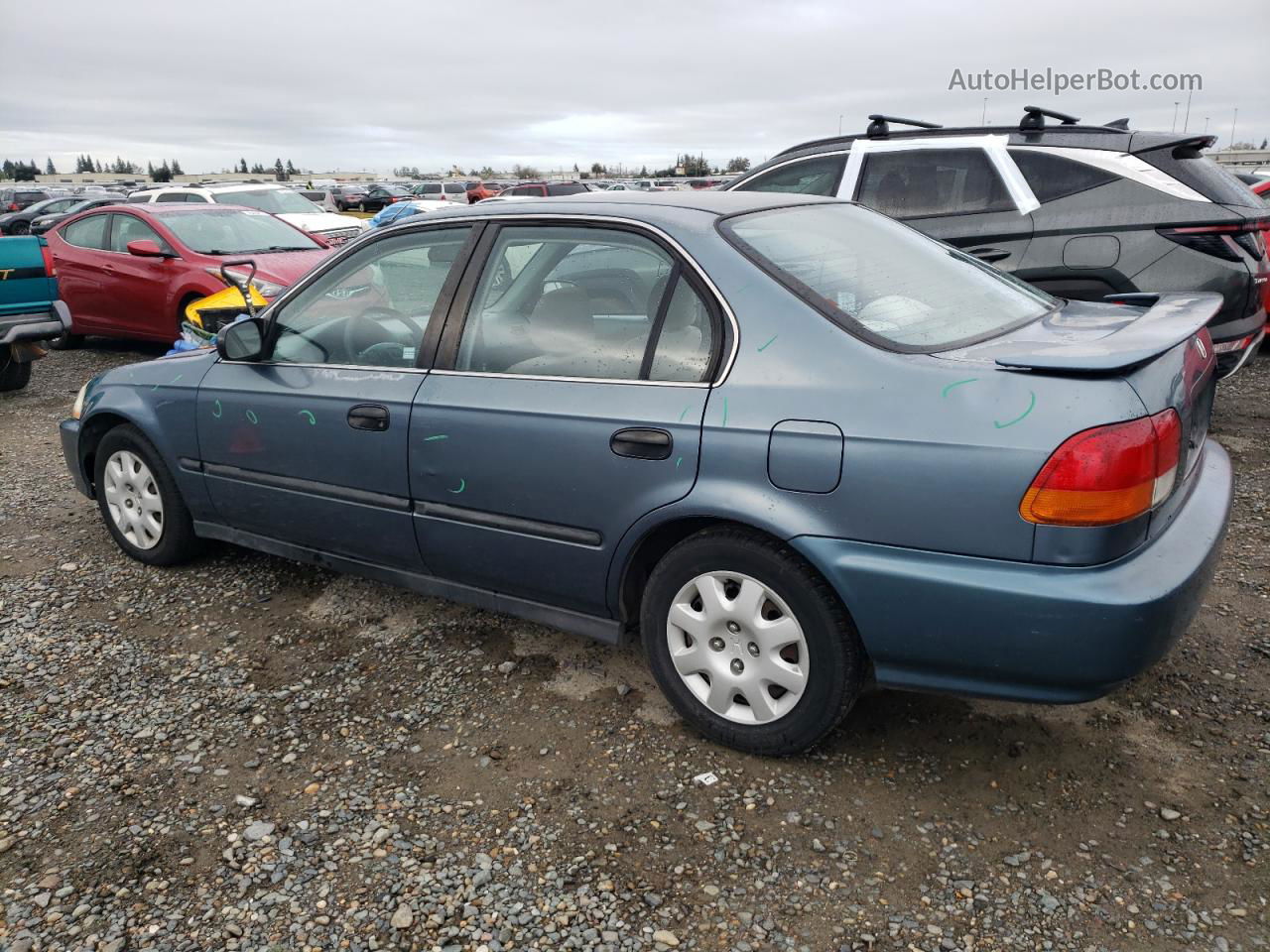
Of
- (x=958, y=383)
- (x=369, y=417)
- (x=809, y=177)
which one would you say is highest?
(x=809, y=177)

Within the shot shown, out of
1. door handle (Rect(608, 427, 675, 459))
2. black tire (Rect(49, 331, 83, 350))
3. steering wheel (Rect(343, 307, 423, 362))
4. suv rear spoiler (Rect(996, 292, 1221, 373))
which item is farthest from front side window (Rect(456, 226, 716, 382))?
black tire (Rect(49, 331, 83, 350))

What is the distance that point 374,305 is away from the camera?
358 centimetres

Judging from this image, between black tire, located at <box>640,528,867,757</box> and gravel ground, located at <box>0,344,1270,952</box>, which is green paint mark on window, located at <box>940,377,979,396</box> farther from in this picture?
gravel ground, located at <box>0,344,1270,952</box>

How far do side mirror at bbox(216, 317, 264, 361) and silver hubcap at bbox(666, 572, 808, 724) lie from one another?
1.99 m

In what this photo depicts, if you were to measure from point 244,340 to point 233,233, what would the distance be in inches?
265

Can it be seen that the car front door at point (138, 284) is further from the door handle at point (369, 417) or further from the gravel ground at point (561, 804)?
the door handle at point (369, 417)

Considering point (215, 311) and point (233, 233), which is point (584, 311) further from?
point (233, 233)

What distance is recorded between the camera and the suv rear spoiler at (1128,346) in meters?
2.30

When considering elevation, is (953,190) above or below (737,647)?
above

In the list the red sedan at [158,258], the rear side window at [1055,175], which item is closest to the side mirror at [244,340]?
the rear side window at [1055,175]

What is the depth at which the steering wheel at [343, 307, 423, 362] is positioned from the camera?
3416 mm

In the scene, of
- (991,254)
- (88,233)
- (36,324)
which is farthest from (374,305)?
(88,233)

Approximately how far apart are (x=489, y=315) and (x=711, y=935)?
1965 mm

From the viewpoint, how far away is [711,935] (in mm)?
2229
